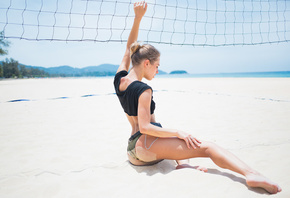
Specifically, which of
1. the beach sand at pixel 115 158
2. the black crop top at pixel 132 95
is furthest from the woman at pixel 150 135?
the beach sand at pixel 115 158

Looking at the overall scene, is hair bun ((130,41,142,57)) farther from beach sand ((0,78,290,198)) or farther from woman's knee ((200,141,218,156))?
beach sand ((0,78,290,198))

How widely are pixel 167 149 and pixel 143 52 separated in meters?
0.76

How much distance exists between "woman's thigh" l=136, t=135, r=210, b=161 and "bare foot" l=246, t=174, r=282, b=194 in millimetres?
322

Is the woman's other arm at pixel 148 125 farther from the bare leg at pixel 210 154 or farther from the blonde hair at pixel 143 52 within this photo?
the blonde hair at pixel 143 52

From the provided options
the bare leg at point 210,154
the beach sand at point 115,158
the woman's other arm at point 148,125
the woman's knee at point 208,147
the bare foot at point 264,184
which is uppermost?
the woman's other arm at point 148,125

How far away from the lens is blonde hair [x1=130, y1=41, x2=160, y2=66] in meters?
1.45

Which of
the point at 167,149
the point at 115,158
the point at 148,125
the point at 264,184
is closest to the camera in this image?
the point at 264,184

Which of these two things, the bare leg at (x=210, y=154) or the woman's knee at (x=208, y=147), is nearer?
the bare leg at (x=210, y=154)

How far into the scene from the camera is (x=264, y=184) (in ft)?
4.03

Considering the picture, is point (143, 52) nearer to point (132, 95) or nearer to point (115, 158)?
point (132, 95)

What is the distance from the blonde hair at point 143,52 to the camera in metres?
1.45

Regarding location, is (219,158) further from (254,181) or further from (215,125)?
(215,125)

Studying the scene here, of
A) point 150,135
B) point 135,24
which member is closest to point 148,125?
point 150,135

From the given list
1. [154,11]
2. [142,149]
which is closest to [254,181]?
[142,149]
